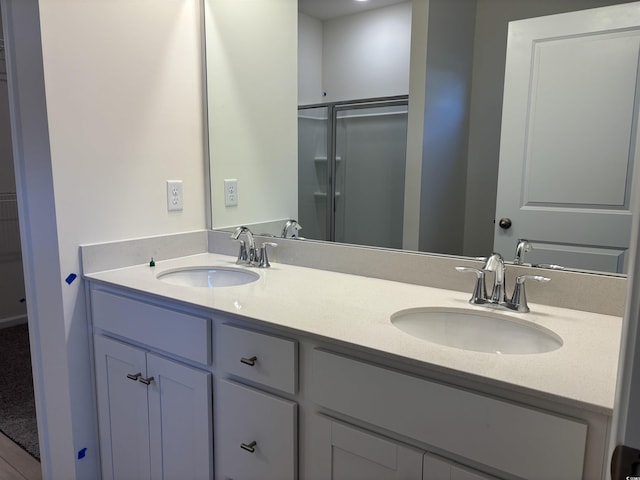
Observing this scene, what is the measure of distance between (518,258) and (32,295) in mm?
1556

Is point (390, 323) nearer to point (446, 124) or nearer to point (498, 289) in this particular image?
point (498, 289)

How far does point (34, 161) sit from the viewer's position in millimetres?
1446

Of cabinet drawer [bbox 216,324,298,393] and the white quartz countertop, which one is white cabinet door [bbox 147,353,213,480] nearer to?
cabinet drawer [bbox 216,324,298,393]

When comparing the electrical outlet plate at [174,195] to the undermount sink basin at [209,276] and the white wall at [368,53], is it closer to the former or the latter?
the undermount sink basin at [209,276]

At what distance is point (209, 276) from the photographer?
5.84ft

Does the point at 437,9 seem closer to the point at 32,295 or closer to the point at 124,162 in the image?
the point at 124,162

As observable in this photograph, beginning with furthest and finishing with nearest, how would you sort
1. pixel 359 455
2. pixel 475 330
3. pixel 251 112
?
pixel 251 112
pixel 475 330
pixel 359 455

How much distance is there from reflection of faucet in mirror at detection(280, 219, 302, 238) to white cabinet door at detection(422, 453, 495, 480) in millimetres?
1064

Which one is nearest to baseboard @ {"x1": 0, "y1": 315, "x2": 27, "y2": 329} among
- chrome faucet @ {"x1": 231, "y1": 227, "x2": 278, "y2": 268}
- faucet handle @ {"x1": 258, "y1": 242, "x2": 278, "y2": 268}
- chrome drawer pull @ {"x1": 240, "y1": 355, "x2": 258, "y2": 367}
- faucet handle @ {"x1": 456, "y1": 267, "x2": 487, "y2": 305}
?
chrome faucet @ {"x1": 231, "y1": 227, "x2": 278, "y2": 268}

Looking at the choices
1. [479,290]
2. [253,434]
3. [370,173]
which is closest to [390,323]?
[479,290]

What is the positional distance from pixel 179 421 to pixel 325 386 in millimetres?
576

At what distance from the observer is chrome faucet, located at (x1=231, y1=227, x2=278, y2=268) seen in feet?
5.82

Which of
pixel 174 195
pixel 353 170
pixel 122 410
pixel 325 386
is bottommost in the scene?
pixel 122 410

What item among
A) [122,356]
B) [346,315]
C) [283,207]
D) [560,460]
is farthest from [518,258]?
[122,356]
